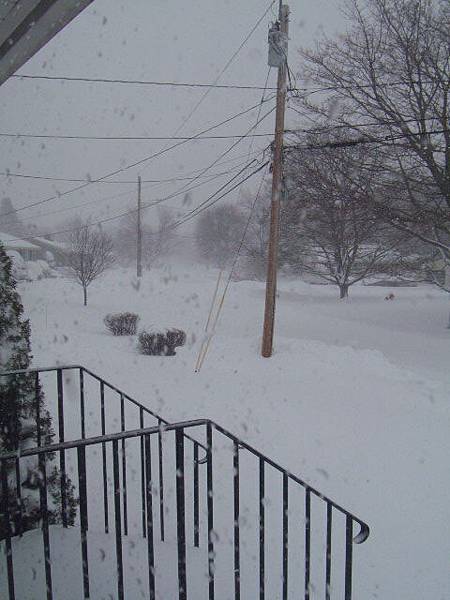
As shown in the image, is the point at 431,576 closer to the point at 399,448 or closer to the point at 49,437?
the point at 399,448

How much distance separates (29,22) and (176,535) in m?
3.90

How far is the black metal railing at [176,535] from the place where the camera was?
7.07 ft

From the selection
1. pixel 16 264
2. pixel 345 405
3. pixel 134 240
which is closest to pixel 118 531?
pixel 345 405

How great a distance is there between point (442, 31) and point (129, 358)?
1078 cm

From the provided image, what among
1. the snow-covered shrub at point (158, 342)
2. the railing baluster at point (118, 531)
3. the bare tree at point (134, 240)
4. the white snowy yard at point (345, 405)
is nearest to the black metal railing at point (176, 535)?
the railing baluster at point (118, 531)

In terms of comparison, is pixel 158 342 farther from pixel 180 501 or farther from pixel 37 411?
pixel 180 501

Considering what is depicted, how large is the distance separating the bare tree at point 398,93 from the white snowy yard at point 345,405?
436 cm

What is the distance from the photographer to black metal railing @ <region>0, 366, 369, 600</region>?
2154 mm

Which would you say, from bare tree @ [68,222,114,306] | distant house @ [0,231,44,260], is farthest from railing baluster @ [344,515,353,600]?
distant house @ [0,231,44,260]

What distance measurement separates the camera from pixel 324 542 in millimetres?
3762

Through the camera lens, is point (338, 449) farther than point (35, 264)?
No

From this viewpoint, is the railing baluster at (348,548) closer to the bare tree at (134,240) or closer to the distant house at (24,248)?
the distant house at (24,248)

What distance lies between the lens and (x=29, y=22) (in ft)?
8.54

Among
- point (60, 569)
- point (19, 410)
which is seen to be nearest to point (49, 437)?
point (19, 410)
